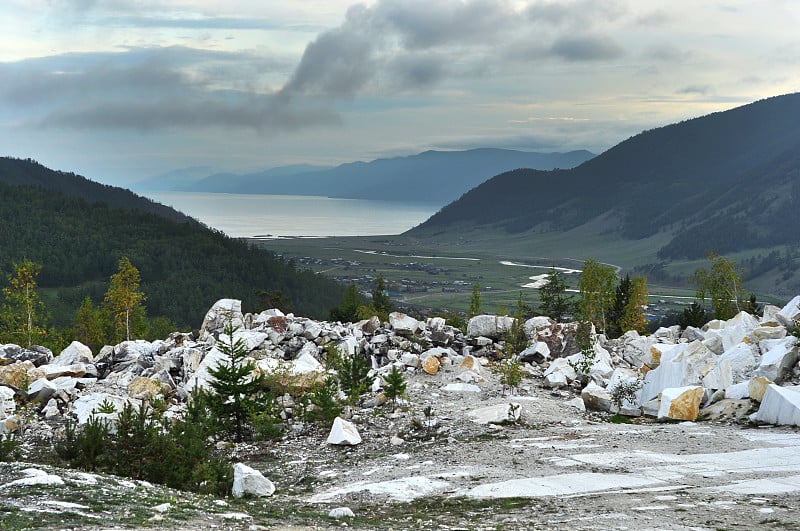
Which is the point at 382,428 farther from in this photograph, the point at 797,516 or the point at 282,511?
the point at 797,516

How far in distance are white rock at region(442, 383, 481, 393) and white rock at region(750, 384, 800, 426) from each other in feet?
31.2

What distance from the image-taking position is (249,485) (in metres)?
15.5

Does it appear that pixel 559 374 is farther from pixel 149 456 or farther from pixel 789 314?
pixel 149 456

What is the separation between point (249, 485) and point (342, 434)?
516cm

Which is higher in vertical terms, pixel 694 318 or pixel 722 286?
pixel 722 286

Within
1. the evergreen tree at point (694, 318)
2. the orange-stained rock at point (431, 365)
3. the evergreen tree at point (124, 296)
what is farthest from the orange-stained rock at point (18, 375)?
the evergreen tree at point (694, 318)

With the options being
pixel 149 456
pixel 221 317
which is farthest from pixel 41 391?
pixel 221 317

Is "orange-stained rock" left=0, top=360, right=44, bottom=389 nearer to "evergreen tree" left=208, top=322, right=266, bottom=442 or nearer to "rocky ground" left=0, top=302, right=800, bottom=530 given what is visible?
"rocky ground" left=0, top=302, right=800, bottom=530

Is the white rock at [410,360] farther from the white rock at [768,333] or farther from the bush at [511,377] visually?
the white rock at [768,333]

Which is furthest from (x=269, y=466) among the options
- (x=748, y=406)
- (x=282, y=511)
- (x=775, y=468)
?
(x=748, y=406)

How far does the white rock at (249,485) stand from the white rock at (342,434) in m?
4.66

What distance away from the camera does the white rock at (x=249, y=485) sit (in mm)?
15445

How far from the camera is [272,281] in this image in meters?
163

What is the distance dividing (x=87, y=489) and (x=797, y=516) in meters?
12.5
